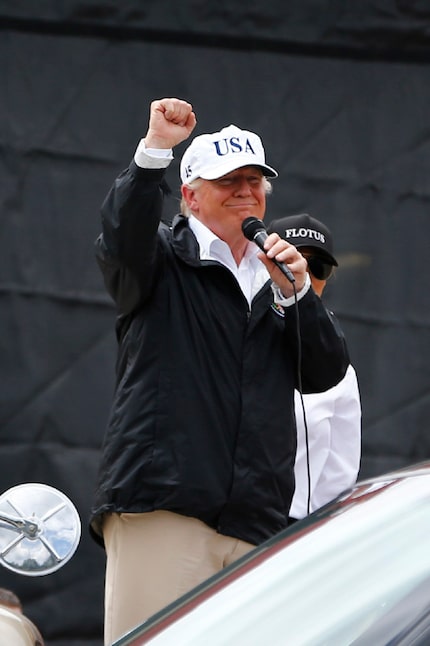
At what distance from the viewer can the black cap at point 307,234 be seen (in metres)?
4.54

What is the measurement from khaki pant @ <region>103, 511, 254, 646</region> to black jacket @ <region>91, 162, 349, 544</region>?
5cm

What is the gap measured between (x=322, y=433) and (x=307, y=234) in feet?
2.15

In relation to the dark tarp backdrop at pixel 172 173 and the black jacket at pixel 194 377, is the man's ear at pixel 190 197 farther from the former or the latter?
the dark tarp backdrop at pixel 172 173

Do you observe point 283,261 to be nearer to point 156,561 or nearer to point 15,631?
point 156,561

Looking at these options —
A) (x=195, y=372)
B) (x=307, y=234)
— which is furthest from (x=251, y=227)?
(x=307, y=234)

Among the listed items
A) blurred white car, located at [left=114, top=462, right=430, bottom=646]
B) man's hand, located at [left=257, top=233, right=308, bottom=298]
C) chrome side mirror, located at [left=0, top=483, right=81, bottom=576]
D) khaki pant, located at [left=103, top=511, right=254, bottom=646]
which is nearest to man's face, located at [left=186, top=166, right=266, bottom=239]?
man's hand, located at [left=257, top=233, right=308, bottom=298]

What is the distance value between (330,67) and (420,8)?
0.42 metres

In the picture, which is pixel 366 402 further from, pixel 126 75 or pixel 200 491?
pixel 200 491

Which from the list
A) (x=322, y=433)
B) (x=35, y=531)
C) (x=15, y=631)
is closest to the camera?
(x=15, y=631)

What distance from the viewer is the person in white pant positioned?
432 centimetres

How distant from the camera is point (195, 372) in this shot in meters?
3.79

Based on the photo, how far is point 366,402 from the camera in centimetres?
555

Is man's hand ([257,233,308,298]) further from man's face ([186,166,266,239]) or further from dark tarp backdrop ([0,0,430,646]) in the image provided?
dark tarp backdrop ([0,0,430,646])

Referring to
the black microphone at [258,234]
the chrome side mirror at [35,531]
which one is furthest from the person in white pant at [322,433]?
the chrome side mirror at [35,531]
